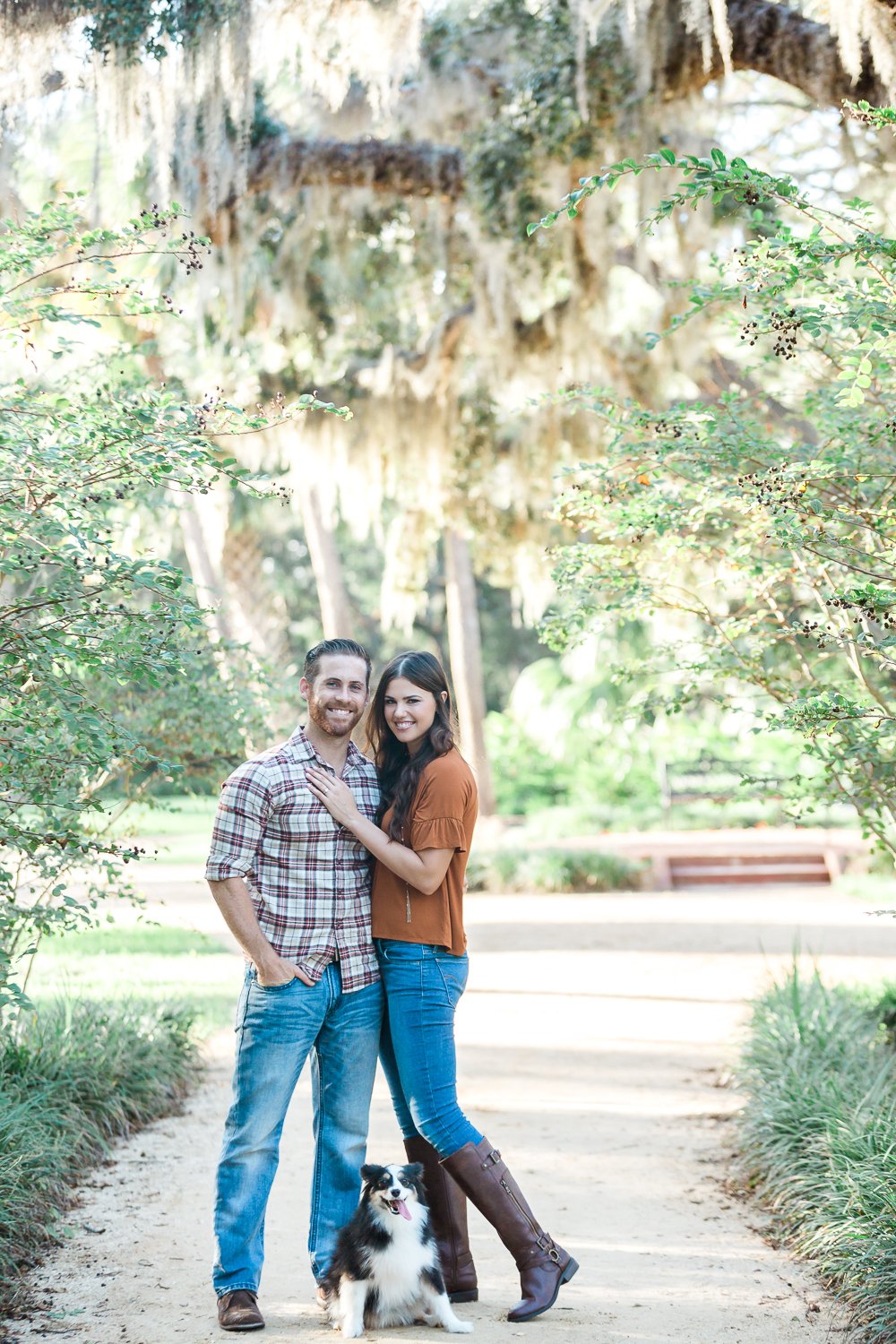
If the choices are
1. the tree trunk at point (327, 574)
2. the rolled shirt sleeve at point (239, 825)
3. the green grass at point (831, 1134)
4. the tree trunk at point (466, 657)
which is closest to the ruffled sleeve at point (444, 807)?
the rolled shirt sleeve at point (239, 825)

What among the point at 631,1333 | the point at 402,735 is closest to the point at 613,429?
the point at 402,735

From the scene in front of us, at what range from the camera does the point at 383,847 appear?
313 centimetres

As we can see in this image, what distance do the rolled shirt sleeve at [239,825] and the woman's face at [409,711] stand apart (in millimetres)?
389

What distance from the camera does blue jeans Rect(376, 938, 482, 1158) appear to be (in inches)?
124

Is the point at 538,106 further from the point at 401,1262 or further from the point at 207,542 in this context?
the point at 401,1262

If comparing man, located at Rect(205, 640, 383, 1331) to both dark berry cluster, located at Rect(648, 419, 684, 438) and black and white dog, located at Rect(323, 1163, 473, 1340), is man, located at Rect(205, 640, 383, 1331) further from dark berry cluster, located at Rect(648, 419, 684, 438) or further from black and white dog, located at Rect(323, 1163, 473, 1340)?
dark berry cluster, located at Rect(648, 419, 684, 438)

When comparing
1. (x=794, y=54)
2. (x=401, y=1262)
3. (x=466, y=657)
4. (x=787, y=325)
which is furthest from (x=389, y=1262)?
(x=466, y=657)

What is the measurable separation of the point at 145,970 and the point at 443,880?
21.2 feet

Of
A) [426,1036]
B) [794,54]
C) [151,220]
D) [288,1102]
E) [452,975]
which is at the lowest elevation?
[288,1102]

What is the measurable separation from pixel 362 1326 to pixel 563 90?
677 centimetres

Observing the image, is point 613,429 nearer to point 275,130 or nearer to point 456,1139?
point 456,1139

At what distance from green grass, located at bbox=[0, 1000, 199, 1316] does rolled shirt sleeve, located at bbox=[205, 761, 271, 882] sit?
962mm

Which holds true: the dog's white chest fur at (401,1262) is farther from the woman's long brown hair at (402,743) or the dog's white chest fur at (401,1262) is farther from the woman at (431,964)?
the woman's long brown hair at (402,743)

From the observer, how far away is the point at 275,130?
8.56m
